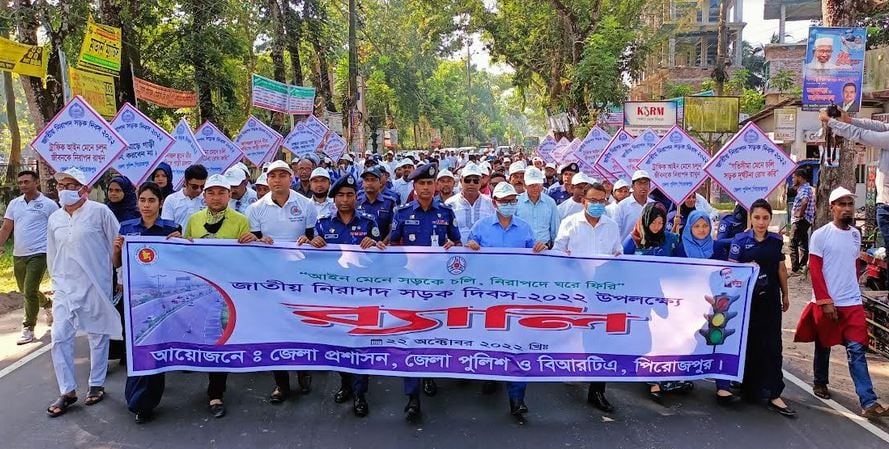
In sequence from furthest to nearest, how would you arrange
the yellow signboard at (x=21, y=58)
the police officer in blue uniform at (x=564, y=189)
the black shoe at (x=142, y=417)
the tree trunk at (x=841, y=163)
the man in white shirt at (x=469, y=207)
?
the tree trunk at (x=841, y=163)
the police officer in blue uniform at (x=564, y=189)
the yellow signboard at (x=21, y=58)
the man in white shirt at (x=469, y=207)
the black shoe at (x=142, y=417)

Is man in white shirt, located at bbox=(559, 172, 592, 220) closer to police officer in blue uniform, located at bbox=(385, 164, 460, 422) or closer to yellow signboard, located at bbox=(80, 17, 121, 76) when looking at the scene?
police officer in blue uniform, located at bbox=(385, 164, 460, 422)

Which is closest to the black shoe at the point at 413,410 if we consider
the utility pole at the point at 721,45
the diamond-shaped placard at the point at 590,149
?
the diamond-shaped placard at the point at 590,149

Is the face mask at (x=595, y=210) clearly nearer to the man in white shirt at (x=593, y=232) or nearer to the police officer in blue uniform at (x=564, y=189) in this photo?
the man in white shirt at (x=593, y=232)

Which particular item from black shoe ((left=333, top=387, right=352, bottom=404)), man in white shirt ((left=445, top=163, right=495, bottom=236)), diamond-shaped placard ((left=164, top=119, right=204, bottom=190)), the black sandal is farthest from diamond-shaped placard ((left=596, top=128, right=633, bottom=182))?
the black sandal

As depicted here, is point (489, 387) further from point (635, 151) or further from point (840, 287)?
point (635, 151)

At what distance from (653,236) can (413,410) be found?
2.38m

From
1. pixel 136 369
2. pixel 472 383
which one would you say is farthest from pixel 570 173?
Result: pixel 136 369

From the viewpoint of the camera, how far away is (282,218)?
5.94 m

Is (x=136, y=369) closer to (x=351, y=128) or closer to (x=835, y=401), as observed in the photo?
(x=835, y=401)

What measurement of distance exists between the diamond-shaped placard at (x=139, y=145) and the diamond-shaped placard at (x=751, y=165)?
18.9 ft

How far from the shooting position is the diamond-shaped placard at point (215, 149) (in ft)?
35.0

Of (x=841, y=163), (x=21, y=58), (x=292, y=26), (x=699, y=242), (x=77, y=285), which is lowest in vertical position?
(x=77, y=285)

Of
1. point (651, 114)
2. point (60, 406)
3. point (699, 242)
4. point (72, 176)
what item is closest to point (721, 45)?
point (651, 114)

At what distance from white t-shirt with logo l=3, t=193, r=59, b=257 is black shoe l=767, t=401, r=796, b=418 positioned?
7072 mm
